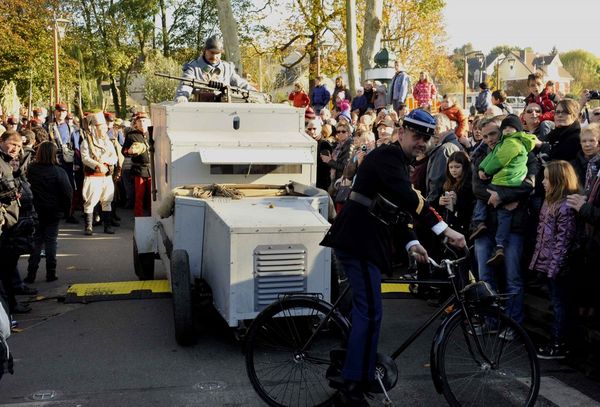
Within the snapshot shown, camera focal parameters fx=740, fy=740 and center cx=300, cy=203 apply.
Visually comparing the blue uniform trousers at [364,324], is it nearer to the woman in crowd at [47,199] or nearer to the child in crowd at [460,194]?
the child in crowd at [460,194]

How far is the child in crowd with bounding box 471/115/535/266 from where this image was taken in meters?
7.04

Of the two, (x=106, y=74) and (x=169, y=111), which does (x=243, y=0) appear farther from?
(x=169, y=111)

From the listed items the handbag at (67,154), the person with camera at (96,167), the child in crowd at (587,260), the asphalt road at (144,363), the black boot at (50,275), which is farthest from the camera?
the handbag at (67,154)

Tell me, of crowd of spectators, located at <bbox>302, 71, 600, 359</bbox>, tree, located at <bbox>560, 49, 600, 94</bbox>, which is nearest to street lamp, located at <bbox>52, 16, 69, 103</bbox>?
crowd of spectators, located at <bbox>302, 71, 600, 359</bbox>

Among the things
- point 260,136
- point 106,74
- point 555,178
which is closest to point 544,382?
point 555,178

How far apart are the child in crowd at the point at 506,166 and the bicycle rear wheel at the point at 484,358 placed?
2.03 meters

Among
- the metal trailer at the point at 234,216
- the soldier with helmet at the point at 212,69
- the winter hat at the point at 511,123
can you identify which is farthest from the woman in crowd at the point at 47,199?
the winter hat at the point at 511,123

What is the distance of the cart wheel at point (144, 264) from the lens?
9.52m

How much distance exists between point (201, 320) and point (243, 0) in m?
41.0

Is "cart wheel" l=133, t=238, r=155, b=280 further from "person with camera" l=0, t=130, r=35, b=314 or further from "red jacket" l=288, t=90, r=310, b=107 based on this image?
"red jacket" l=288, t=90, r=310, b=107

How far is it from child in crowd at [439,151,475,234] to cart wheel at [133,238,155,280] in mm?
3833

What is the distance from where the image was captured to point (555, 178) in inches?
258

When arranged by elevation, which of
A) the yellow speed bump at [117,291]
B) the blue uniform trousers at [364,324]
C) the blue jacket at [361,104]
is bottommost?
the yellow speed bump at [117,291]

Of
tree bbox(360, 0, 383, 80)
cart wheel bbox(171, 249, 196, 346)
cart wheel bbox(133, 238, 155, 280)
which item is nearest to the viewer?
cart wheel bbox(171, 249, 196, 346)
